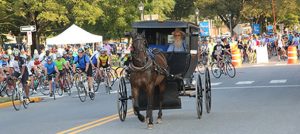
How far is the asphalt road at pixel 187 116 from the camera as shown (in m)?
12.4

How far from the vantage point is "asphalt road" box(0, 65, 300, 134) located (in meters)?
12.4

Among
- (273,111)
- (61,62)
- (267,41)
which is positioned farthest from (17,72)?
(267,41)

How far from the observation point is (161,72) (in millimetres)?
13055

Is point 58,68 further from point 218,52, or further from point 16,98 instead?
point 218,52

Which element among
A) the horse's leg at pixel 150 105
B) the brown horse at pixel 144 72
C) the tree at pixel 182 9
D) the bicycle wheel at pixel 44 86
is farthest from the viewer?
the tree at pixel 182 9

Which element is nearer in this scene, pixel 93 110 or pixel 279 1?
pixel 93 110

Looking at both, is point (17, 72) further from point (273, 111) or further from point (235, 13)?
point (235, 13)

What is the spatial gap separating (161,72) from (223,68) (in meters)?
17.6

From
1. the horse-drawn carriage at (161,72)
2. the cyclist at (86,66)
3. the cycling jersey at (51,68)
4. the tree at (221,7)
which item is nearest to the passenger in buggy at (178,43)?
the horse-drawn carriage at (161,72)

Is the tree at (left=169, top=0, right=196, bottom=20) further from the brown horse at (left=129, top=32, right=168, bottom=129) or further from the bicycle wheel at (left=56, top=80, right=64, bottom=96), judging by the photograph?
the brown horse at (left=129, top=32, right=168, bottom=129)

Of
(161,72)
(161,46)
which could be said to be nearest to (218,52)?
(161,46)

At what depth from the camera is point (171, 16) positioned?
78188 mm

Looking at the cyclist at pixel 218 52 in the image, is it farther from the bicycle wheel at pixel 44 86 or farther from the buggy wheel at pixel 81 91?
the buggy wheel at pixel 81 91

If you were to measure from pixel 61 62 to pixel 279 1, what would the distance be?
53672 millimetres
